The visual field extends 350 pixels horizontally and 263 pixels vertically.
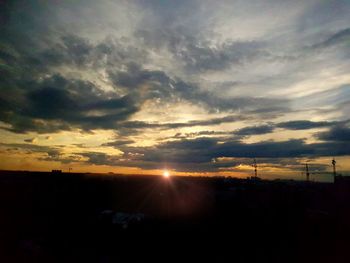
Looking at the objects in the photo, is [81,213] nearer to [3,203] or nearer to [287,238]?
[3,203]

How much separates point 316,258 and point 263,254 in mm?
3832

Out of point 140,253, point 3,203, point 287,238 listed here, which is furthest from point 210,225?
point 3,203

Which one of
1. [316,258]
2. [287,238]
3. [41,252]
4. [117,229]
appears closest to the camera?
[41,252]

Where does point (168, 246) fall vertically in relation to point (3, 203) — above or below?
below

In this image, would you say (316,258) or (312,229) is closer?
(316,258)

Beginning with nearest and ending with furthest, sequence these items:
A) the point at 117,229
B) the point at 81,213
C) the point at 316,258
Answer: the point at 316,258 < the point at 117,229 < the point at 81,213

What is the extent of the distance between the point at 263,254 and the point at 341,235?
10.9 m

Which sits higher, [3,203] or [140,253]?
[3,203]

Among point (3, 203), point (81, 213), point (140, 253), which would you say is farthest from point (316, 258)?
point (3, 203)

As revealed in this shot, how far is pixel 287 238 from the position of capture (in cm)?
2853

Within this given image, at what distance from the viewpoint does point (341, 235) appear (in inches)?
1147

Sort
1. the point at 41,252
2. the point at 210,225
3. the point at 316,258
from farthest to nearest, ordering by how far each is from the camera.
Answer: the point at 210,225, the point at 316,258, the point at 41,252

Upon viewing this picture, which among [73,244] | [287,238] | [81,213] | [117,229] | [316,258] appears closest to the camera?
[316,258]

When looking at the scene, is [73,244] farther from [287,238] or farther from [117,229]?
[287,238]
